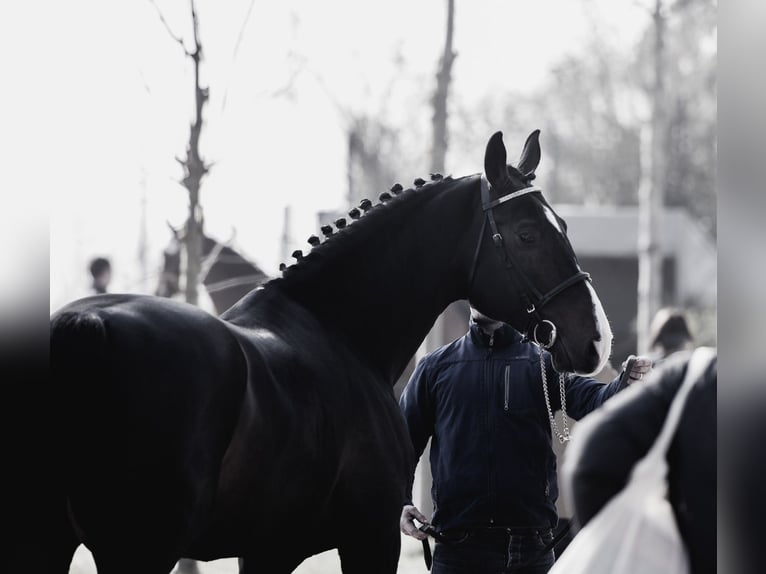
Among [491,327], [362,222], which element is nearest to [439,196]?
[362,222]

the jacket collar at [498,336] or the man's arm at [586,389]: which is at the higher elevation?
the jacket collar at [498,336]

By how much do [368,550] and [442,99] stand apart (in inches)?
288

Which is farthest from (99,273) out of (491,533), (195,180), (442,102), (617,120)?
(617,120)

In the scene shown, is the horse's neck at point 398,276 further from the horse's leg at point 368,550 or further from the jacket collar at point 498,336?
the horse's leg at point 368,550

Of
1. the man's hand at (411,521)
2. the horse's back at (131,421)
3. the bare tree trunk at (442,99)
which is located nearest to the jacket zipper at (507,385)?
the man's hand at (411,521)

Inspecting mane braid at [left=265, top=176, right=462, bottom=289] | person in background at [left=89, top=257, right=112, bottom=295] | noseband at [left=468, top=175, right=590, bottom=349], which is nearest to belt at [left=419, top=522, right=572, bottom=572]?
noseband at [left=468, top=175, right=590, bottom=349]

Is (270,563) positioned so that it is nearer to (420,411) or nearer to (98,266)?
(420,411)

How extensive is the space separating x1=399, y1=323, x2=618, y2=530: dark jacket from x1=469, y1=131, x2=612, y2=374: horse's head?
11.2 inches

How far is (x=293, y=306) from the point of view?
3.51 m

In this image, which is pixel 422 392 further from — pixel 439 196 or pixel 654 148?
pixel 654 148

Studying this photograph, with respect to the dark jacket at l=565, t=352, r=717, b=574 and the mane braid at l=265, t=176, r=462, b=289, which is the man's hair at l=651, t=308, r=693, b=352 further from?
the dark jacket at l=565, t=352, r=717, b=574

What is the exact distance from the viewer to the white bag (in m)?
1.90

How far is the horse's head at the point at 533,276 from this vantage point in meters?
3.57

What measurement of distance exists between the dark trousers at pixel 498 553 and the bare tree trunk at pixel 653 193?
34.7ft
